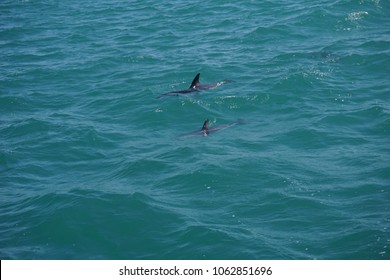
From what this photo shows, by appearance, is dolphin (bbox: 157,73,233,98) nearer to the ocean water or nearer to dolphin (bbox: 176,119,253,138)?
the ocean water

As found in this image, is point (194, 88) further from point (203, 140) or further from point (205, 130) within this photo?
point (203, 140)

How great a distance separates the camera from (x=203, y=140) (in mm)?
22875

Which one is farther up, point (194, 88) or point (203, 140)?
point (194, 88)

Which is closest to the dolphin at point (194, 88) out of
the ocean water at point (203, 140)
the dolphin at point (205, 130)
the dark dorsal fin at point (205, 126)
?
the ocean water at point (203, 140)

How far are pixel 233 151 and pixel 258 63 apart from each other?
32.6ft

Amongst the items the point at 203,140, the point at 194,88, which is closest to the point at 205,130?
the point at 203,140

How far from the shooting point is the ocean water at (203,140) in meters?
17.2

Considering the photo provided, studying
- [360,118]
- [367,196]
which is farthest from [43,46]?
[367,196]

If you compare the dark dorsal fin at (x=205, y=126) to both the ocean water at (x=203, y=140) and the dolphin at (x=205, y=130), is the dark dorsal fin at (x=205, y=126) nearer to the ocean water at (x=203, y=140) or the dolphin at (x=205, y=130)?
the dolphin at (x=205, y=130)

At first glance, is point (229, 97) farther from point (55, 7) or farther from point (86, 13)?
point (55, 7)

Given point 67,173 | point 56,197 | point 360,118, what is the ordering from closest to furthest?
point 56,197 < point 67,173 < point 360,118

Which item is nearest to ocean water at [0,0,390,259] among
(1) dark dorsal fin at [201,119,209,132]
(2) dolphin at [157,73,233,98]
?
(2) dolphin at [157,73,233,98]

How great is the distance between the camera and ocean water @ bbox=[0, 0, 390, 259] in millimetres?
17203

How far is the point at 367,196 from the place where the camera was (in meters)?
18.3
